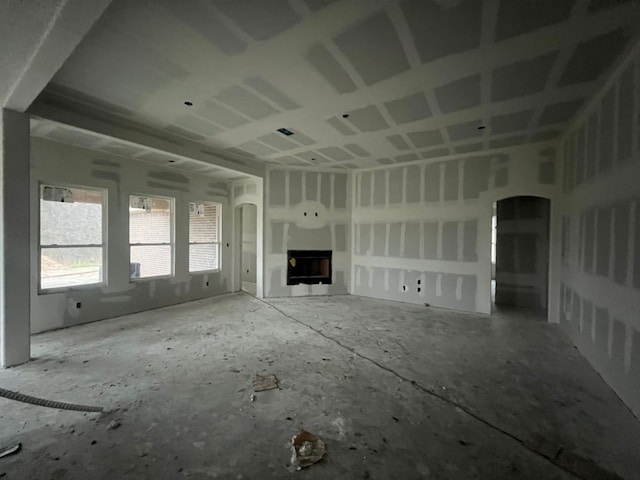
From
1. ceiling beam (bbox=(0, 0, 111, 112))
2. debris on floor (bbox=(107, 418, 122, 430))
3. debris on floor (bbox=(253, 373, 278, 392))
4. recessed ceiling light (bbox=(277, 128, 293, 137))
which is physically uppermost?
recessed ceiling light (bbox=(277, 128, 293, 137))

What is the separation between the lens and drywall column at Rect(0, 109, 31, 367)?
2904 millimetres

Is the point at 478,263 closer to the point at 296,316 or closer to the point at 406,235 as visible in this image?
the point at 406,235

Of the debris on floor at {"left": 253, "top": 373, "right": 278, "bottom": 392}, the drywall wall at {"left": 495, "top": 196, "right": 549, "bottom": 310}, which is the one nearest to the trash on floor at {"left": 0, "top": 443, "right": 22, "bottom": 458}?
the debris on floor at {"left": 253, "top": 373, "right": 278, "bottom": 392}

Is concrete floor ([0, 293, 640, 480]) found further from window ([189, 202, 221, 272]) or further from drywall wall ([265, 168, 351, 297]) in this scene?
drywall wall ([265, 168, 351, 297])

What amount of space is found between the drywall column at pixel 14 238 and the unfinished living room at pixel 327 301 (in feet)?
0.07

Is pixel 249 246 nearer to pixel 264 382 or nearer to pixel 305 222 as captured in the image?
pixel 305 222

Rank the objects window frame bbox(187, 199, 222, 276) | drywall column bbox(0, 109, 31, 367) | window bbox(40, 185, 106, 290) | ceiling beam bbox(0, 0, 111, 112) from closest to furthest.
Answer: ceiling beam bbox(0, 0, 111, 112) < drywall column bbox(0, 109, 31, 367) < window bbox(40, 185, 106, 290) < window frame bbox(187, 199, 222, 276)

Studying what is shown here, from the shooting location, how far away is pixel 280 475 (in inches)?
66.0

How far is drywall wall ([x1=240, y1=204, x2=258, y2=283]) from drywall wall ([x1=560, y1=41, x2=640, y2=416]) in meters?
6.87

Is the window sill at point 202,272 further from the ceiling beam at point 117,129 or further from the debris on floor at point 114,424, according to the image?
the debris on floor at point 114,424

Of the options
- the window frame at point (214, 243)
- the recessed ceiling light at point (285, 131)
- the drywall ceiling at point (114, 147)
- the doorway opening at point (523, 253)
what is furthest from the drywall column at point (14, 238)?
the doorway opening at point (523, 253)

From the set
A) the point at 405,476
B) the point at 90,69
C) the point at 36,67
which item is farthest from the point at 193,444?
the point at 90,69

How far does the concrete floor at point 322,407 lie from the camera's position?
5.77ft

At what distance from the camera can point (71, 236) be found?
4.41 meters
